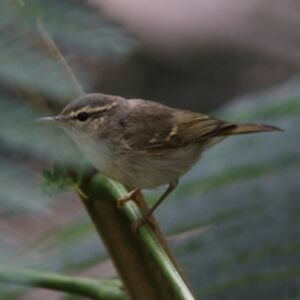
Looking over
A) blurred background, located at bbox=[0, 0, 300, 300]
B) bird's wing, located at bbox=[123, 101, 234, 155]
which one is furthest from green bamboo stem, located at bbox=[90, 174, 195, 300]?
bird's wing, located at bbox=[123, 101, 234, 155]

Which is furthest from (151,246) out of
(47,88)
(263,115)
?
(263,115)

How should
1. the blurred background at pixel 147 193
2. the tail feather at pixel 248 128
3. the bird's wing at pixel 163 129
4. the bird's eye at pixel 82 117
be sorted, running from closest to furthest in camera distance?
the blurred background at pixel 147 193 → the tail feather at pixel 248 128 → the bird's eye at pixel 82 117 → the bird's wing at pixel 163 129

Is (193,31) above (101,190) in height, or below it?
below

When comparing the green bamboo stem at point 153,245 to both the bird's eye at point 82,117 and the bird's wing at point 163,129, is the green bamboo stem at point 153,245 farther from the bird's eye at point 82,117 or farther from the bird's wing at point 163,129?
the bird's wing at point 163,129

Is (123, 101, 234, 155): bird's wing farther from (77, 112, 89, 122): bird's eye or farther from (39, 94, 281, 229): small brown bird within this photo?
(77, 112, 89, 122): bird's eye

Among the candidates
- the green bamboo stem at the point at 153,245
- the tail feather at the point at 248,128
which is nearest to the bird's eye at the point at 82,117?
the tail feather at the point at 248,128

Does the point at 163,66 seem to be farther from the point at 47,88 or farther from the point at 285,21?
the point at 47,88
